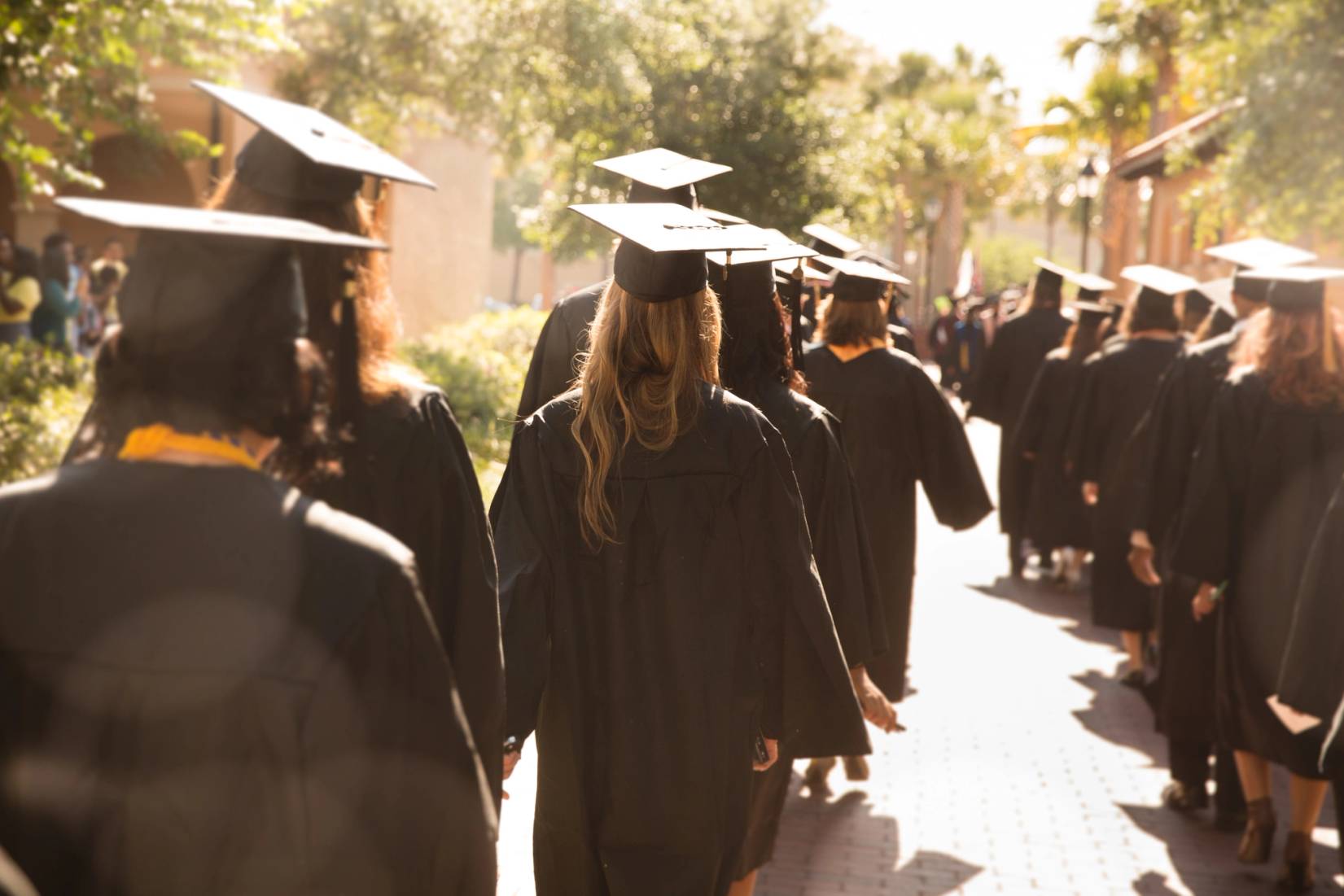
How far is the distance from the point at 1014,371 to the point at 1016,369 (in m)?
0.02

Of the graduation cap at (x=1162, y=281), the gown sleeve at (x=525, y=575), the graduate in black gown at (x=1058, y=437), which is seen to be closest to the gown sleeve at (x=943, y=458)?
the graduation cap at (x=1162, y=281)

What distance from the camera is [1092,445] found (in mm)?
9625

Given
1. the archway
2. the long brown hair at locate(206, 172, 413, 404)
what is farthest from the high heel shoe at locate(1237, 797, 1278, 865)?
the archway

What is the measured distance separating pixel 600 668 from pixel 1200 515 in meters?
3.10

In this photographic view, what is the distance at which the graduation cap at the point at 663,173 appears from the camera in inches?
190

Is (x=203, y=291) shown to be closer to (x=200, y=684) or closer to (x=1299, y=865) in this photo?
(x=200, y=684)

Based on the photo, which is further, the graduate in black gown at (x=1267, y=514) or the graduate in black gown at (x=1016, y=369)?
the graduate in black gown at (x=1016, y=369)

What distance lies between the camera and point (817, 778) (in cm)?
689

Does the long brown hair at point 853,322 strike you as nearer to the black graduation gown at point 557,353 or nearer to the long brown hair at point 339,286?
the black graduation gown at point 557,353

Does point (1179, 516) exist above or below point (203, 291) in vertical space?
below

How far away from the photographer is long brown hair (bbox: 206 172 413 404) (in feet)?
8.07

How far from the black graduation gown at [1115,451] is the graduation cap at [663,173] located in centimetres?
433

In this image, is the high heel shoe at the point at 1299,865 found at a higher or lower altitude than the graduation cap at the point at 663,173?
lower

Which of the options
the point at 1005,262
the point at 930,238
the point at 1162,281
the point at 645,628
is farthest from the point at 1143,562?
the point at 1005,262
